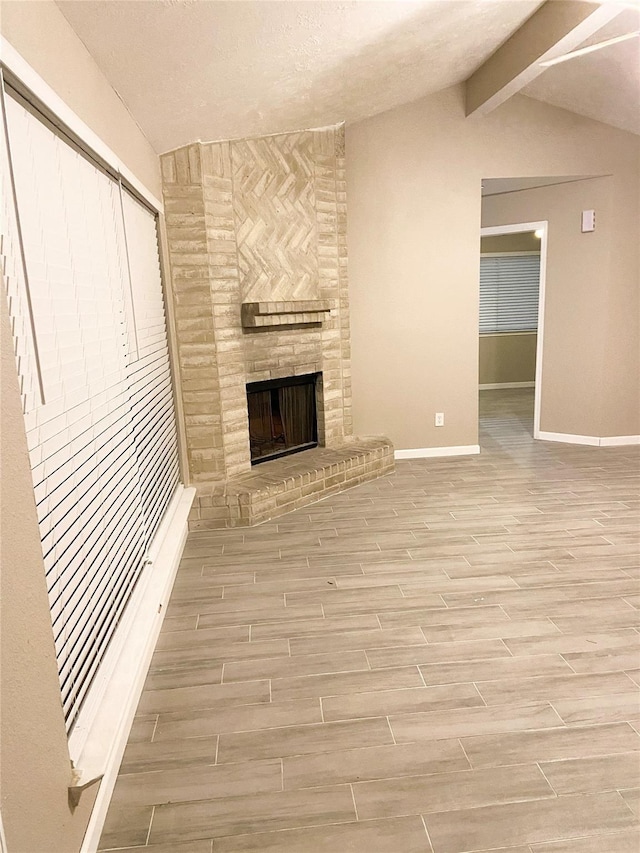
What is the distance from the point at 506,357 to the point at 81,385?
793cm

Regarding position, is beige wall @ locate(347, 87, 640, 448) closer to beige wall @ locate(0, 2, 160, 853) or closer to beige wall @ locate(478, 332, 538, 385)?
beige wall @ locate(478, 332, 538, 385)

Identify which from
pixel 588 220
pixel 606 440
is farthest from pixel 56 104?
pixel 606 440

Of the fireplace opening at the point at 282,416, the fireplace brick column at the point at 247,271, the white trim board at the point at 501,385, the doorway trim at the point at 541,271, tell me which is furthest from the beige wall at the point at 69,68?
the white trim board at the point at 501,385

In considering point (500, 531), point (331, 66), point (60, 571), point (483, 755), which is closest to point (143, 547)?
point (60, 571)

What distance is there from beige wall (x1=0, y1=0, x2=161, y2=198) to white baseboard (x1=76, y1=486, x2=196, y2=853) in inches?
73.6

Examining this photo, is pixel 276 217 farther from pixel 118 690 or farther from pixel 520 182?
pixel 118 690

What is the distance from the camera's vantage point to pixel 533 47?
3.63 m

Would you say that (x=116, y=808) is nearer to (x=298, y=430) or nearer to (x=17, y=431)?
(x=17, y=431)

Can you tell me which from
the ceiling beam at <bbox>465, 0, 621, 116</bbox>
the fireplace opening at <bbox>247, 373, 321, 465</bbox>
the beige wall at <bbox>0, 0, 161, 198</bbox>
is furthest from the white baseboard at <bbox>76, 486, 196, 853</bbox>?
the ceiling beam at <bbox>465, 0, 621, 116</bbox>

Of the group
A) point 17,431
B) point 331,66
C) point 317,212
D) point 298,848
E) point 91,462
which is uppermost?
point 331,66

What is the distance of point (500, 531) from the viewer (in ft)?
11.8

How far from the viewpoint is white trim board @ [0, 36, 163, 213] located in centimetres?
142

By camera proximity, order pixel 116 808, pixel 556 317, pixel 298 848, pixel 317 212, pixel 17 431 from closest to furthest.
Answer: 1. pixel 17 431
2. pixel 298 848
3. pixel 116 808
4. pixel 317 212
5. pixel 556 317

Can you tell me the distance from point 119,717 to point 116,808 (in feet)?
0.79
